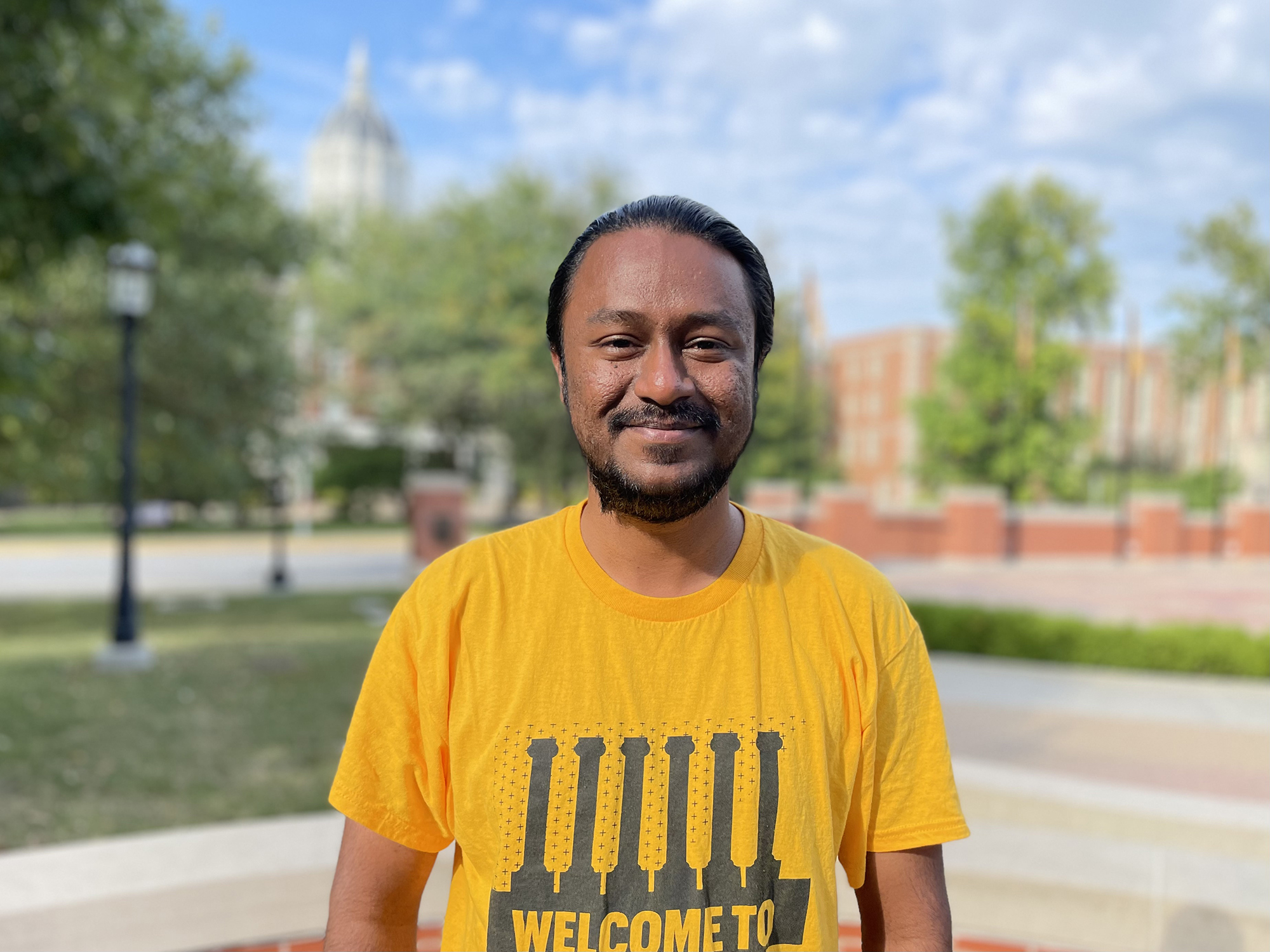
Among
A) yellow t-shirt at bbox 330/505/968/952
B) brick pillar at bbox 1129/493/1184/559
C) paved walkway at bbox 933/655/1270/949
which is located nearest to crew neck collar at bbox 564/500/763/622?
yellow t-shirt at bbox 330/505/968/952

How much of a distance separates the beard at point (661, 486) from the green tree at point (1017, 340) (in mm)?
27981

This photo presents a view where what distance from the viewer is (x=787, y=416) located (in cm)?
3581

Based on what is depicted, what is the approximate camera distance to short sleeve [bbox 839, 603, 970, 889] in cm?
138

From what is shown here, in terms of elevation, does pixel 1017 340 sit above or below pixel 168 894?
above

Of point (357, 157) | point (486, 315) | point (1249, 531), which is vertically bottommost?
point (1249, 531)

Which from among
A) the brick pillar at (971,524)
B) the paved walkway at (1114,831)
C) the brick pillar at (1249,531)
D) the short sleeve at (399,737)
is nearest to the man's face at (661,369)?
the short sleeve at (399,737)

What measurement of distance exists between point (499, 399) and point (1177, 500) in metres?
17.2

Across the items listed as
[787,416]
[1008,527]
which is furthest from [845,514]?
[787,416]

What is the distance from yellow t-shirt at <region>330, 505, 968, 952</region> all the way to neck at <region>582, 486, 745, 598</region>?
25 mm

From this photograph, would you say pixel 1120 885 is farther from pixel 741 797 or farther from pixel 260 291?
pixel 260 291

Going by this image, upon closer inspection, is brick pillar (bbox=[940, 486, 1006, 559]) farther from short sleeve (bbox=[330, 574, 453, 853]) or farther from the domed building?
the domed building

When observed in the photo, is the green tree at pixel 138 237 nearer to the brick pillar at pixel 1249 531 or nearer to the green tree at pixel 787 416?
the green tree at pixel 787 416

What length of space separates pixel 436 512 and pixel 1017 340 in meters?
18.6

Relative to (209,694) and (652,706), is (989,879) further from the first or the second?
(209,694)
